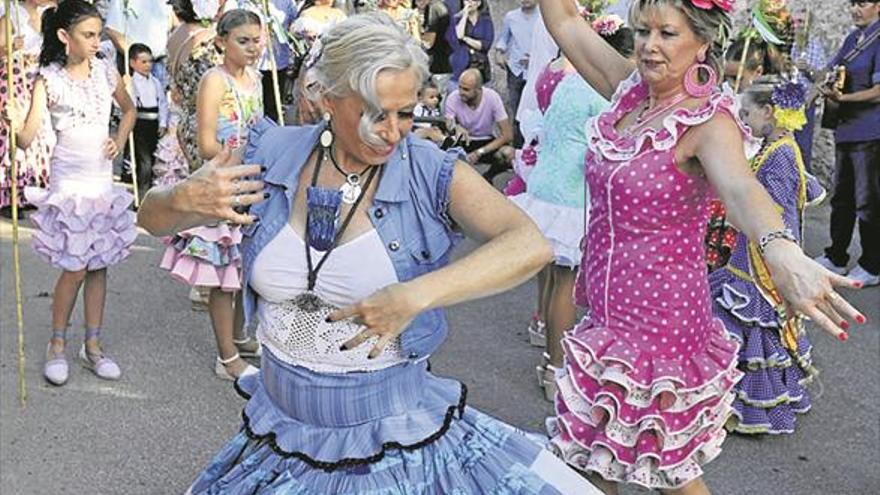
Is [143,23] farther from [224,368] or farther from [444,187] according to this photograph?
[444,187]

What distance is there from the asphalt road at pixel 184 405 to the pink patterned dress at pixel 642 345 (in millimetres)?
1140

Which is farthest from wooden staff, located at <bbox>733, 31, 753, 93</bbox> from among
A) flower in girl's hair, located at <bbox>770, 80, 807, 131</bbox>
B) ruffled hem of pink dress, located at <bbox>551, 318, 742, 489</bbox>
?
ruffled hem of pink dress, located at <bbox>551, 318, 742, 489</bbox>

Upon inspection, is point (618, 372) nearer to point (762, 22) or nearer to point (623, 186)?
point (623, 186)

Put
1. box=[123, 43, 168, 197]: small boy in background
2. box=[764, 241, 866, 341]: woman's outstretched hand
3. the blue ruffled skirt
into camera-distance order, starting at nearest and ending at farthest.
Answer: box=[764, 241, 866, 341]: woman's outstretched hand
the blue ruffled skirt
box=[123, 43, 168, 197]: small boy in background

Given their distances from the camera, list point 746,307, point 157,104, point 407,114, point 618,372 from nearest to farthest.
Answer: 1. point 407,114
2. point 618,372
3. point 746,307
4. point 157,104

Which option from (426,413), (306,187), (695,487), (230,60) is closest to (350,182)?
(306,187)

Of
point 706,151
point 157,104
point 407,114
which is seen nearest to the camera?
point 407,114

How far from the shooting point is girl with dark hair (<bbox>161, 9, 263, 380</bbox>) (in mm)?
4922

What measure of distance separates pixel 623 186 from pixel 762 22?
6.85ft

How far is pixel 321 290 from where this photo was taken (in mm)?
2467

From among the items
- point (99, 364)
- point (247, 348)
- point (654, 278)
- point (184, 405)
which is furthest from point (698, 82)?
point (99, 364)

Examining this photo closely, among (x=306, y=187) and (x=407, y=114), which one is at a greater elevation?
(x=407, y=114)

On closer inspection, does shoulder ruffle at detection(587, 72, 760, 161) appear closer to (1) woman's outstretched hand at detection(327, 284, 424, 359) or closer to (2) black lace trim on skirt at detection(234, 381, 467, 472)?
(2) black lace trim on skirt at detection(234, 381, 467, 472)

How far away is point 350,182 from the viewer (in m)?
2.51
